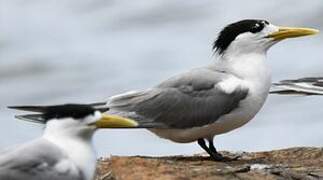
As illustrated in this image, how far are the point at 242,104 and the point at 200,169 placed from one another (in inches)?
25.3

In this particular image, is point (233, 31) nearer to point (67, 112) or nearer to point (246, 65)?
point (246, 65)

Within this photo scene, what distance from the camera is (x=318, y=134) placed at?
48.4 ft

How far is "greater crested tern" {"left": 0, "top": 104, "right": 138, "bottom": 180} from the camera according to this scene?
8.16 metres

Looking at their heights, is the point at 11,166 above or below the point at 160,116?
below

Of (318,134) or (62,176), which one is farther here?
(318,134)

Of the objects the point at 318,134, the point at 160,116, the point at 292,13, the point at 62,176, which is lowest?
the point at 62,176

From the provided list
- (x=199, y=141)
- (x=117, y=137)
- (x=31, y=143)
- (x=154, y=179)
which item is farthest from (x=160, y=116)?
(x=117, y=137)

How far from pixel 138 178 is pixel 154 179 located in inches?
4.1

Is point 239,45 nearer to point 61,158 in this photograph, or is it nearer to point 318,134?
point 61,158

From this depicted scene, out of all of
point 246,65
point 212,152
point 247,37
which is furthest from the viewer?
point 247,37

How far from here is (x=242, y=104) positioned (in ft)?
32.3

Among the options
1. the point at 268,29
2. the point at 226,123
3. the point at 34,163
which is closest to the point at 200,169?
the point at 226,123

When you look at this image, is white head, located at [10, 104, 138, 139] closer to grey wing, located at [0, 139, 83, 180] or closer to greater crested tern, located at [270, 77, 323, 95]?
grey wing, located at [0, 139, 83, 180]

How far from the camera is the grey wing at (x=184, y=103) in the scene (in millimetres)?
9938
